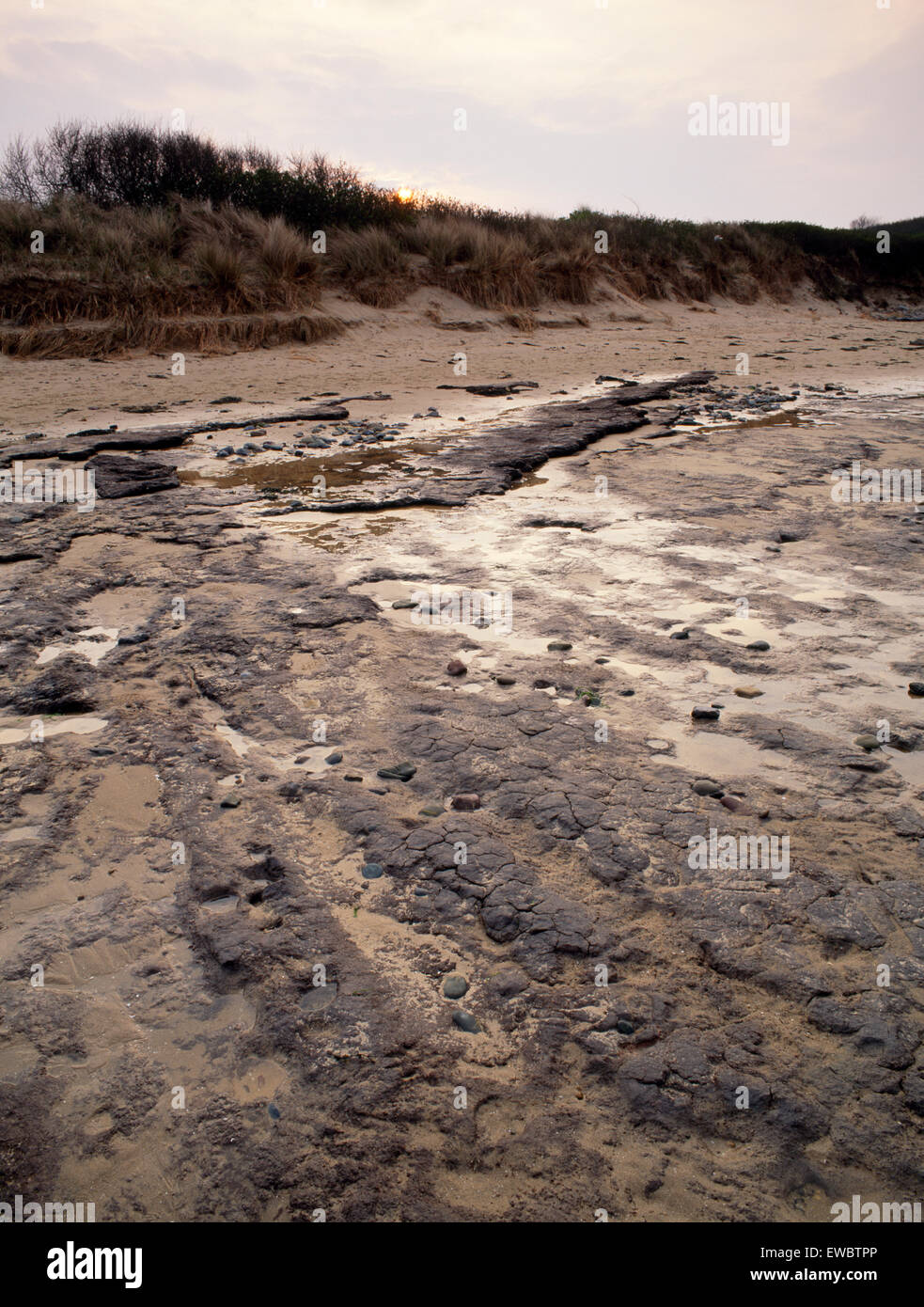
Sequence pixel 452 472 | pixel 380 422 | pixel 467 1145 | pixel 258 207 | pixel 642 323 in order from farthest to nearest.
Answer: pixel 642 323, pixel 258 207, pixel 380 422, pixel 452 472, pixel 467 1145

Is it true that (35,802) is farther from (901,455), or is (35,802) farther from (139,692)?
(901,455)

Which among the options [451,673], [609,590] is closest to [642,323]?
[609,590]

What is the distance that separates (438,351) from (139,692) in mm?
9423

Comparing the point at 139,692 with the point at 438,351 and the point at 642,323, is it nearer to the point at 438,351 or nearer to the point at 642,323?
the point at 438,351

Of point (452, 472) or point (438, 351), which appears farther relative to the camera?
point (438, 351)

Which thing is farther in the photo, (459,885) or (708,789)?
(708,789)

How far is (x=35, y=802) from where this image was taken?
2254 mm

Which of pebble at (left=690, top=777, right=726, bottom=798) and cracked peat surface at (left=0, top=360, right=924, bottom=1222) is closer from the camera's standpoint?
cracked peat surface at (left=0, top=360, right=924, bottom=1222)

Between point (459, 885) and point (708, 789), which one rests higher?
point (708, 789)

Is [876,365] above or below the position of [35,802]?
above

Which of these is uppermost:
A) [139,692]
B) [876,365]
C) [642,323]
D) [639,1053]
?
[642,323]

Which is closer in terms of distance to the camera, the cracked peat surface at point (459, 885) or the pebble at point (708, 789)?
the cracked peat surface at point (459, 885)
